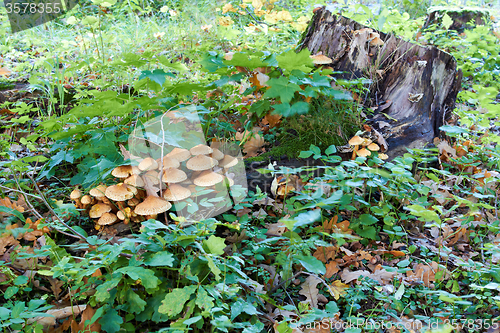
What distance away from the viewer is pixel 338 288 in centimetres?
195

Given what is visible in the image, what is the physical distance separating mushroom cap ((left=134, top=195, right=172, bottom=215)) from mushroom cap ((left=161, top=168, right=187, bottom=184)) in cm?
14

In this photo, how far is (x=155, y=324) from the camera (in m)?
1.76

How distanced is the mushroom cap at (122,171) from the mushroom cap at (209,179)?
1.47 feet

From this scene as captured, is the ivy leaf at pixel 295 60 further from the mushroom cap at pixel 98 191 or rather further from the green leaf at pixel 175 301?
the green leaf at pixel 175 301

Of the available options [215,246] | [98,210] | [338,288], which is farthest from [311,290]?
[98,210]

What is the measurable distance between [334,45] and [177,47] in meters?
3.42

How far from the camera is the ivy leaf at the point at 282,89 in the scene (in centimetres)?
232

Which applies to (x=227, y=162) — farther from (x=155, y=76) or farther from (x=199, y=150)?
(x=155, y=76)

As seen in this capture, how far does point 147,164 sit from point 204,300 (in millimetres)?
945

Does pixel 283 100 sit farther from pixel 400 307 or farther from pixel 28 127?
pixel 28 127

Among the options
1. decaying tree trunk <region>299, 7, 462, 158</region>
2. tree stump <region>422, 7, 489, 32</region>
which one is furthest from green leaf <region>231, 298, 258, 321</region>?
tree stump <region>422, 7, 489, 32</region>

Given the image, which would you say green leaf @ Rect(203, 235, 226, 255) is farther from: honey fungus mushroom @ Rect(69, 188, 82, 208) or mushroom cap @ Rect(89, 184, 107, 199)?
honey fungus mushroom @ Rect(69, 188, 82, 208)

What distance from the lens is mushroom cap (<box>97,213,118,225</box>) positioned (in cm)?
211

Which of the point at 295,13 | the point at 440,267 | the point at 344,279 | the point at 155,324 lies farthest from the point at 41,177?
the point at 295,13
